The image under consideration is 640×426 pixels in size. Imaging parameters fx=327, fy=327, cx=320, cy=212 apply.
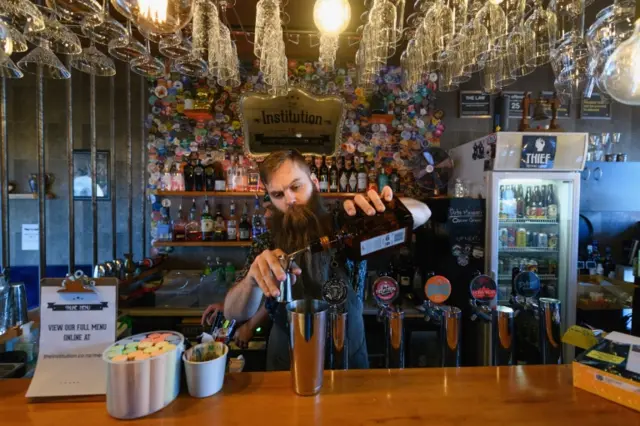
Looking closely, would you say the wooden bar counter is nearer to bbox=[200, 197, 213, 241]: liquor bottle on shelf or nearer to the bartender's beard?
the bartender's beard

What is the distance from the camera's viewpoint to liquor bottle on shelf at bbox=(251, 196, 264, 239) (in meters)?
3.14

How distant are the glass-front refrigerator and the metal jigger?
200cm

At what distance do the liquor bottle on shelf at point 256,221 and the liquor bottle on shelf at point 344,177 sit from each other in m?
0.83

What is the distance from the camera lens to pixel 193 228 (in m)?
3.09

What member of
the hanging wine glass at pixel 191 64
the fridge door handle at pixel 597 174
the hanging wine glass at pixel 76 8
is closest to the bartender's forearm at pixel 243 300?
the hanging wine glass at pixel 76 8

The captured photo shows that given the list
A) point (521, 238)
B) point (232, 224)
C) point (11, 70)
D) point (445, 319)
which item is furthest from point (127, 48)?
point (521, 238)

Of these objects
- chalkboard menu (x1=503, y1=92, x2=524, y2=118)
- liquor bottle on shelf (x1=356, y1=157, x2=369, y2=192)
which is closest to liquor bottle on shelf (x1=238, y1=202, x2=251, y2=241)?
liquor bottle on shelf (x1=356, y1=157, x2=369, y2=192)

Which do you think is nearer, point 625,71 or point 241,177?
point 625,71

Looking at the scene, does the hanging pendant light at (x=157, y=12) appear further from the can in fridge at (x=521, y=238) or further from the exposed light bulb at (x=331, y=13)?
the can in fridge at (x=521, y=238)

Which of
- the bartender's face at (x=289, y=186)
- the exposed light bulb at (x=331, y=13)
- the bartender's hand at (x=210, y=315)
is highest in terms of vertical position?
the exposed light bulb at (x=331, y=13)

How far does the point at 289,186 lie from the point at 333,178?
1.59 metres

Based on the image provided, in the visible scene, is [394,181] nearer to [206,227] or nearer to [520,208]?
[520,208]

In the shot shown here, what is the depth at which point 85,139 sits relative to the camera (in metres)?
3.20

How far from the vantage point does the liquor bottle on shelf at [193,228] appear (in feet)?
9.84
